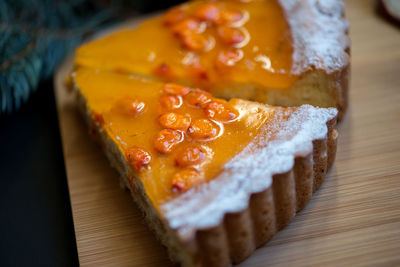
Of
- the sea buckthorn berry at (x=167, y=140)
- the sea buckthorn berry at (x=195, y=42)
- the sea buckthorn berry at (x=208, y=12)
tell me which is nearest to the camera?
the sea buckthorn berry at (x=167, y=140)

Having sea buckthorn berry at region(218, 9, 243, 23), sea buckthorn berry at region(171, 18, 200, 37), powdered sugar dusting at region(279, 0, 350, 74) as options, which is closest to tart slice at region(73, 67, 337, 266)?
powdered sugar dusting at region(279, 0, 350, 74)

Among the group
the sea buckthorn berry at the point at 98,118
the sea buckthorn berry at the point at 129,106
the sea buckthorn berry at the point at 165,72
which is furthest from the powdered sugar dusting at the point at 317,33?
the sea buckthorn berry at the point at 98,118

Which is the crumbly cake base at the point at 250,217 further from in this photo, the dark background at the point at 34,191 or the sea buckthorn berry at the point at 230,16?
the sea buckthorn berry at the point at 230,16

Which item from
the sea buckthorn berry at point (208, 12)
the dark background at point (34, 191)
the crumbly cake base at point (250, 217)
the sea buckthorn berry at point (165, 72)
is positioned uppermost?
the sea buckthorn berry at point (208, 12)

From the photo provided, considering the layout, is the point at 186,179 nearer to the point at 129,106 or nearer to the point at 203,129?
the point at 203,129

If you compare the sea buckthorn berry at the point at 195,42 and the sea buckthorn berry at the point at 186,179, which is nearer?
the sea buckthorn berry at the point at 186,179

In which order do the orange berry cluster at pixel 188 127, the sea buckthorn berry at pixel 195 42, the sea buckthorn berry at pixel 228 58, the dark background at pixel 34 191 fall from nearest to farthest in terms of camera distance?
the orange berry cluster at pixel 188 127 → the dark background at pixel 34 191 → the sea buckthorn berry at pixel 228 58 → the sea buckthorn berry at pixel 195 42

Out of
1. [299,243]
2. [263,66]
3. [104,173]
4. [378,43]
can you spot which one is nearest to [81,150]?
[104,173]
